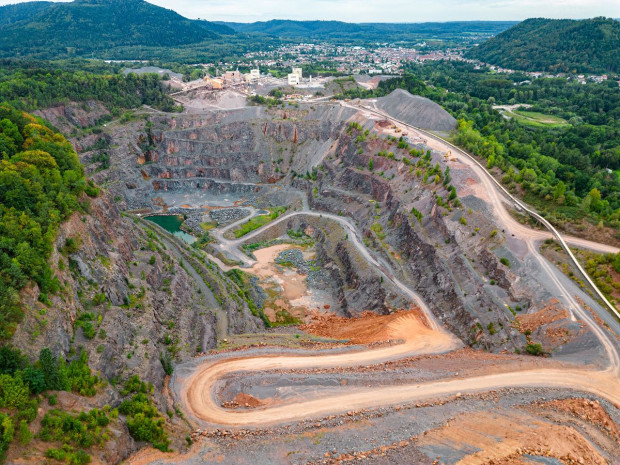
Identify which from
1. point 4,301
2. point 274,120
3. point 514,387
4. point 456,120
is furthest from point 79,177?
point 456,120

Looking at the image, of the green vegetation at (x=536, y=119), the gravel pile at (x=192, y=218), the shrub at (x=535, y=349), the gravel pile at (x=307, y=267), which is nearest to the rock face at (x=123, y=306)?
the gravel pile at (x=307, y=267)

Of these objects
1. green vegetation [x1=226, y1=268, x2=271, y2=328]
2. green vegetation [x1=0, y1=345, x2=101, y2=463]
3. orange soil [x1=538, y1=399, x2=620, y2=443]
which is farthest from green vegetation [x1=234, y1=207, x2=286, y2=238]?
orange soil [x1=538, y1=399, x2=620, y2=443]

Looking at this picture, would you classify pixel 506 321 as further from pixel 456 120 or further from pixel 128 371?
pixel 456 120

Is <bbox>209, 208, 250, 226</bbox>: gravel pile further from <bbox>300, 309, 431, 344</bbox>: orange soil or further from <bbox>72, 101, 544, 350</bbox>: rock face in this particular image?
<bbox>300, 309, 431, 344</bbox>: orange soil

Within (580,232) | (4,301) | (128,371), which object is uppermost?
(4,301)

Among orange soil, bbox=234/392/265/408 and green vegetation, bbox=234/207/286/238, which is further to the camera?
green vegetation, bbox=234/207/286/238
